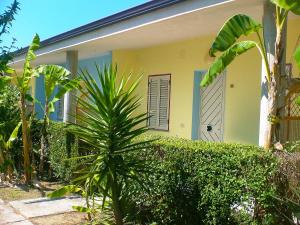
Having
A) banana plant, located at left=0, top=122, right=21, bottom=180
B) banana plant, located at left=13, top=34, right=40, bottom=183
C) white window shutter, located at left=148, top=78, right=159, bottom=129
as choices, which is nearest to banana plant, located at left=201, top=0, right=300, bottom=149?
banana plant, located at left=13, top=34, right=40, bottom=183

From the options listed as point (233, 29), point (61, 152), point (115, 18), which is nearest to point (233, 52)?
point (233, 29)

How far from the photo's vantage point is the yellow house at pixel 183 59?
7531 mm

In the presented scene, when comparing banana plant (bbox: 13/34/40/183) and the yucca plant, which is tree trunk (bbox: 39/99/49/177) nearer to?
banana plant (bbox: 13/34/40/183)

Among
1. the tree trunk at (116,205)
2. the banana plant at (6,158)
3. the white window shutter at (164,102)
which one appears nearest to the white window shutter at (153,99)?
the white window shutter at (164,102)

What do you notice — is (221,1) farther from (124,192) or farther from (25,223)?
(25,223)

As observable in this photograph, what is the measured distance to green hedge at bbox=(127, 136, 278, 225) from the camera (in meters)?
4.70

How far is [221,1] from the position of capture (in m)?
6.09

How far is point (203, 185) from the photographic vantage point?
5.27 m

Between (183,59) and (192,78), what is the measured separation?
711 mm

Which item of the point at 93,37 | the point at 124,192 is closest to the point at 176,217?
the point at 124,192

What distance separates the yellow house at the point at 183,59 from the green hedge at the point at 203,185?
134cm

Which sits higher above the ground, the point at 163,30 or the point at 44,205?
the point at 163,30

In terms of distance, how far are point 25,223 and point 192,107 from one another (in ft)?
20.6

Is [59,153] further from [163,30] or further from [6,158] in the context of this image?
[163,30]
